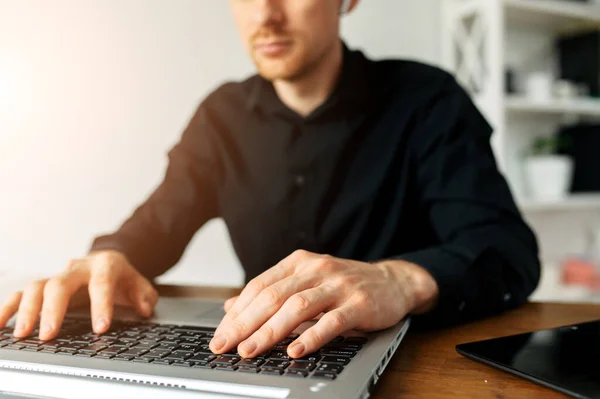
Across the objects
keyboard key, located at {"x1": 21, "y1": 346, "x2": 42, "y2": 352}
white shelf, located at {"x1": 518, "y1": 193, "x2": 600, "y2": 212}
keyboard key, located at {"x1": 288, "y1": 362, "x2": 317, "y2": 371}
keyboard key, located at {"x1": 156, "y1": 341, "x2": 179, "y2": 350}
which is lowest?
white shelf, located at {"x1": 518, "y1": 193, "x2": 600, "y2": 212}

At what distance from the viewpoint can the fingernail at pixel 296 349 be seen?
415 mm

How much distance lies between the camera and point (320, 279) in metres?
0.52

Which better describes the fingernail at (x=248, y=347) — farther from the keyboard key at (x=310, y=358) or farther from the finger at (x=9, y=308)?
the finger at (x=9, y=308)

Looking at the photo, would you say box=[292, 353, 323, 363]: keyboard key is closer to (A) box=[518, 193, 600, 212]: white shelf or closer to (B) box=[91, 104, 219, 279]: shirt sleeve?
(B) box=[91, 104, 219, 279]: shirt sleeve

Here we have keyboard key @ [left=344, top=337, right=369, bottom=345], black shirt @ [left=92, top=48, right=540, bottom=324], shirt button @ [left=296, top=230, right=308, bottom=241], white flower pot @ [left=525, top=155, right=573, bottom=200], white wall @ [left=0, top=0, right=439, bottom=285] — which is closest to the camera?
keyboard key @ [left=344, top=337, right=369, bottom=345]

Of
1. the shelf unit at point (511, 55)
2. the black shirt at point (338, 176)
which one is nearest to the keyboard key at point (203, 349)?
the black shirt at point (338, 176)

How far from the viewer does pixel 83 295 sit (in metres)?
0.67

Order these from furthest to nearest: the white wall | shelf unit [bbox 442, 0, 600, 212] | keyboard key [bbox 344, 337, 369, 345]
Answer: shelf unit [bbox 442, 0, 600, 212] < the white wall < keyboard key [bbox 344, 337, 369, 345]

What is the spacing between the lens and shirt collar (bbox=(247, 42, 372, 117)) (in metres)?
1.04

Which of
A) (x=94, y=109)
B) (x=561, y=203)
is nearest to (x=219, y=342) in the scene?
(x=94, y=109)

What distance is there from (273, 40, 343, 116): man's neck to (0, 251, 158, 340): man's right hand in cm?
53

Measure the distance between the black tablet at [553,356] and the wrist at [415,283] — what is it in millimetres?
99

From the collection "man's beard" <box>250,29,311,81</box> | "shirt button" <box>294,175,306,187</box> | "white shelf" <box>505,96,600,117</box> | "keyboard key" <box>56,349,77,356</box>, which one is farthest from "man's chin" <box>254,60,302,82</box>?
"white shelf" <box>505,96,600,117</box>

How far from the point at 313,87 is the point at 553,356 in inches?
30.2
